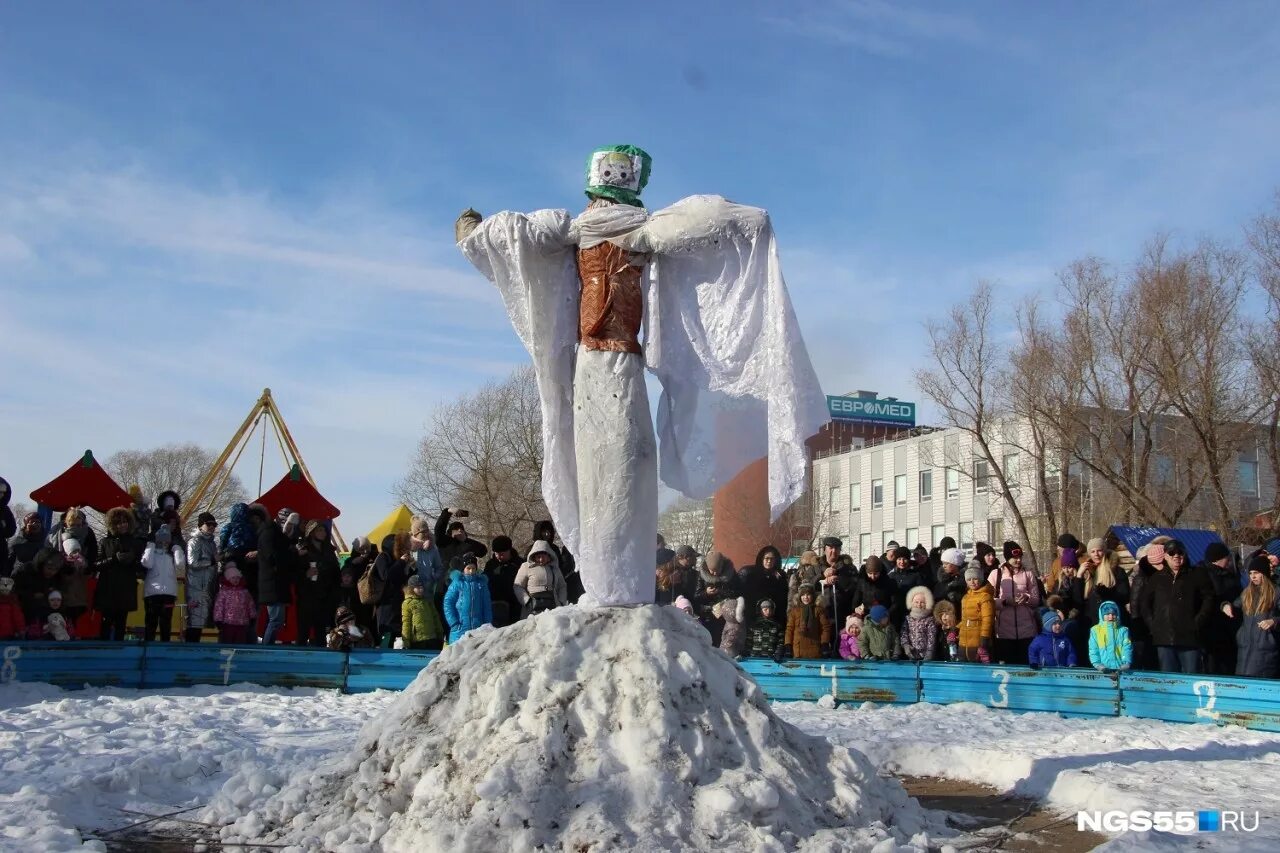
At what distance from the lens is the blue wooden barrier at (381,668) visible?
33.1 ft

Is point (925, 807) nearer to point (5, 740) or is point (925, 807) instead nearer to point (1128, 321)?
point (5, 740)

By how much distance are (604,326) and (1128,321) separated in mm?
22482

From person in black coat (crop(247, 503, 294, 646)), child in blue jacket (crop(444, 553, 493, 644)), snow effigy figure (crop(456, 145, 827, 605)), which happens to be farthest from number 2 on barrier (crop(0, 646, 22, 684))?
snow effigy figure (crop(456, 145, 827, 605))

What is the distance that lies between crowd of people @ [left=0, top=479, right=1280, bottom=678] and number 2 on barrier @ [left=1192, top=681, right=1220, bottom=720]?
0.97 meters

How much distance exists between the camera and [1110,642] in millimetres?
9695

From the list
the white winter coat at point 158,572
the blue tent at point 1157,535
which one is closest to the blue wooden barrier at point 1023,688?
the white winter coat at point 158,572

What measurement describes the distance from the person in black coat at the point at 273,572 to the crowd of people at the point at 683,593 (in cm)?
2

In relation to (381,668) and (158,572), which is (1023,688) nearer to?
(381,668)

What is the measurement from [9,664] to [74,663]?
0.49m

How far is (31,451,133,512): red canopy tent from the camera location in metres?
14.4

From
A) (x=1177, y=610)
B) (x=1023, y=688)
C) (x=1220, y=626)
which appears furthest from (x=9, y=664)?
(x=1220, y=626)

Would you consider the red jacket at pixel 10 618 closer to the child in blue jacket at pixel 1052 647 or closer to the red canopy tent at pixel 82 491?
the red canopy tent at pixel 82 491

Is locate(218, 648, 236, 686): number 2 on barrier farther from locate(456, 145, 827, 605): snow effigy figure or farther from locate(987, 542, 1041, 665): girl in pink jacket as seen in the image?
locate(987, 542, 1041, 665): girl in pink jacket

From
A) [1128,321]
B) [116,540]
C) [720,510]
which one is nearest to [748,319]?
[116,540]
